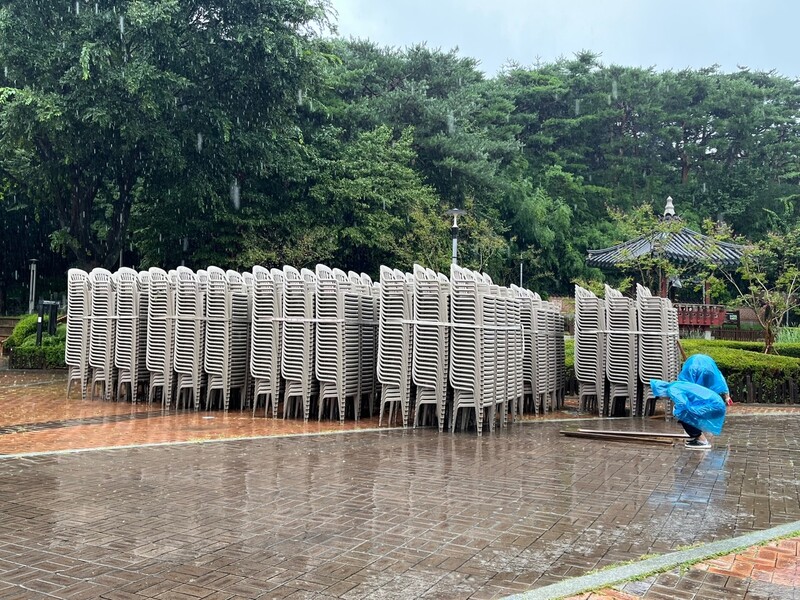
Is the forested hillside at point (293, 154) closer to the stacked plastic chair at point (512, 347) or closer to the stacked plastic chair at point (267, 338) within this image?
the stacked plastic chair at point (267, 338)

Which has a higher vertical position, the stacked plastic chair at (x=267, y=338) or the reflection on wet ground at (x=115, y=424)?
the stacked plastic chair at (x=267, y=338)

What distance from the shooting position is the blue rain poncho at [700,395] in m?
9.92

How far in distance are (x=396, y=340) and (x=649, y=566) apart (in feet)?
23.0

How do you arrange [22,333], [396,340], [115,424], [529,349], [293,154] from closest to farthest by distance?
[115,424] → [396,340] → [529,349] → [22,333] → [293,154]

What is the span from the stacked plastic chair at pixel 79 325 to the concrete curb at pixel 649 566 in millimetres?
12310

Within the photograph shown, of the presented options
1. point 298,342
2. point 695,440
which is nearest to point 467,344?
point 298,342

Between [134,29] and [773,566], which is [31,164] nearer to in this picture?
[134,29]

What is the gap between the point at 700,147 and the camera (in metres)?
49.6

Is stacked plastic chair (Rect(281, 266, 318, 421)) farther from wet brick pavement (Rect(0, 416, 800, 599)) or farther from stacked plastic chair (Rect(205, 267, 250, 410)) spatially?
wet brick pavement (Rect(0, 416, 800, 599))

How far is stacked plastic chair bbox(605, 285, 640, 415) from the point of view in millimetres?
13781

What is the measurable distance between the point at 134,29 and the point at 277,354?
42.0 ft

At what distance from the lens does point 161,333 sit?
46.0 ft

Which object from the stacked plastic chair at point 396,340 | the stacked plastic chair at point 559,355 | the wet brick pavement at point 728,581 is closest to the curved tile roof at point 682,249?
the stacked plastic chair at point 559,355

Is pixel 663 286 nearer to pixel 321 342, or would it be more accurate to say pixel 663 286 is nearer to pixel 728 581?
pixel 321 342
